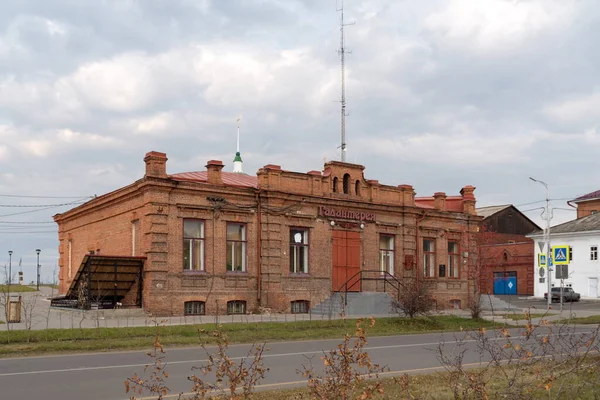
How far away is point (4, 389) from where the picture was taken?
10398 millimetres

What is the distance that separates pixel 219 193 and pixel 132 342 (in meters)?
11.2

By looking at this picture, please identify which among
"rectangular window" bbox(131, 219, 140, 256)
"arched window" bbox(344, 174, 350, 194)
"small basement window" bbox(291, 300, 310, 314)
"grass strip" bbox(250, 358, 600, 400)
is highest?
"arched window" bbox(344, 174, 350, 194)

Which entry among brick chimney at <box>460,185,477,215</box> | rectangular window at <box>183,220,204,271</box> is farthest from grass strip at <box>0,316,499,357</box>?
brick chimney at <box>460,185,477,215</box>

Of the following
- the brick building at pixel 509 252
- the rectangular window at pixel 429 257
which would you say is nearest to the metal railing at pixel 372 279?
the rectangular window at pixel 429 257

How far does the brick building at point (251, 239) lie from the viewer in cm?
2652

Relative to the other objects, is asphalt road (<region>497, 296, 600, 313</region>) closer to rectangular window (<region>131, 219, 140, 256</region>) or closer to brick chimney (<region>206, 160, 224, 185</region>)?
brick chimney (<region>206, 160, 224, 185</region>)

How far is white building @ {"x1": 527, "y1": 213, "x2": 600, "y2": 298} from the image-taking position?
58.6m

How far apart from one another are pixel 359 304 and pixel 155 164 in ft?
38.2

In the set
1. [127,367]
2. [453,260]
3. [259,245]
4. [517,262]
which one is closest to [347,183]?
[259,245]

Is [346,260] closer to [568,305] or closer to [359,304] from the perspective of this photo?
[359,304]

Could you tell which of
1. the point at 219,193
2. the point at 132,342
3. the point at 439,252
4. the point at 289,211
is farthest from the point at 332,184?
the point at 132,342

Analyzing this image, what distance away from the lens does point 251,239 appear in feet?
95.8

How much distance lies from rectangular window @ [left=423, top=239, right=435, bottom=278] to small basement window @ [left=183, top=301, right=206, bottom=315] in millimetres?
14347

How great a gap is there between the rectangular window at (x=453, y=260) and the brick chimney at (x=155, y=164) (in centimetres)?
1894
